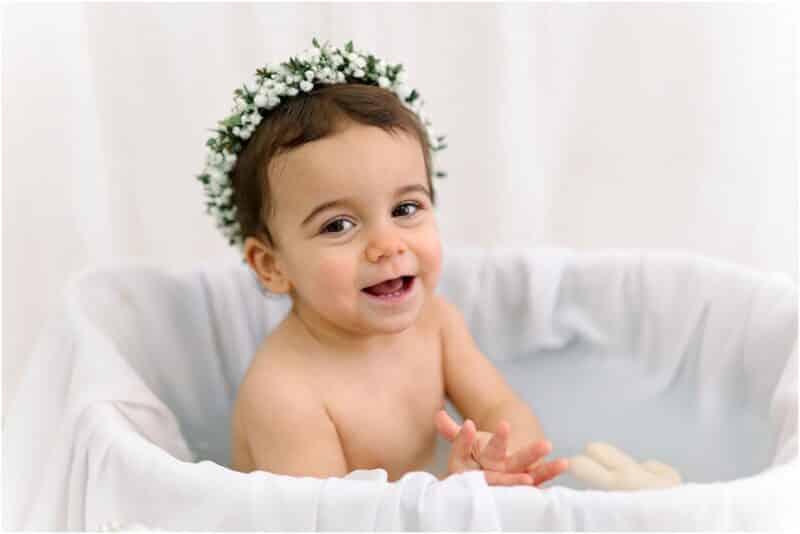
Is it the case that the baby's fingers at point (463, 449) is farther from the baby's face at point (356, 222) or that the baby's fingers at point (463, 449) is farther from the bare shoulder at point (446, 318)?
the bare shoulder at point (446, 318)

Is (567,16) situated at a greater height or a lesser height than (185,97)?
greater

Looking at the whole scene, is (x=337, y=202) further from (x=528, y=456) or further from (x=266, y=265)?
(x=528, y=456)

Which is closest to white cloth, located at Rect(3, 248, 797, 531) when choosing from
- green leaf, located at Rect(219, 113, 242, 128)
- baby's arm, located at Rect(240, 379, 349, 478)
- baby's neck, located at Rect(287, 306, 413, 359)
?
baby's arm, located at Rect(240, 379, 349, 478)

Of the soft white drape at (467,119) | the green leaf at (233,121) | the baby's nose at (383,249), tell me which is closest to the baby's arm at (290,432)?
the baby's nose at (383,249)

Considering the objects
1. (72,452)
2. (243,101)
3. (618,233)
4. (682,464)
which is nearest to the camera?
(72,452)

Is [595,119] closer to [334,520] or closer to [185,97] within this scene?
[185,97]

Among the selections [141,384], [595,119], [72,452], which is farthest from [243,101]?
[595,119]

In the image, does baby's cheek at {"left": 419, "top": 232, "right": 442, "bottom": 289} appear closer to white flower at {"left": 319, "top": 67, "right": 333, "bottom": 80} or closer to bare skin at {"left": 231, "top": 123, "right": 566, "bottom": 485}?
bare skin at {"left": 231, "top": 123, "right": 566, "bottom": 485}

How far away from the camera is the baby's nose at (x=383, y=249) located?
1.15m

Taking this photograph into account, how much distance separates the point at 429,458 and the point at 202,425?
41 centimetres

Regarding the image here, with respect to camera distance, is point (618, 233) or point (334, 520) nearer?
point (334, 520)

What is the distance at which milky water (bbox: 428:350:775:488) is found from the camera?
1.36 meters

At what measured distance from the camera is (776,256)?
1.89m

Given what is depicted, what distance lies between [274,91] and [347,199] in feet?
0.61
